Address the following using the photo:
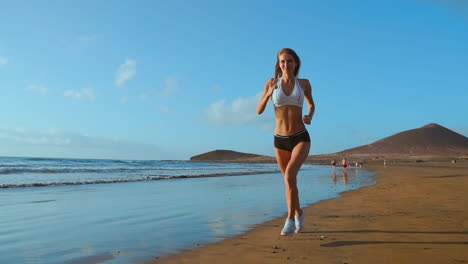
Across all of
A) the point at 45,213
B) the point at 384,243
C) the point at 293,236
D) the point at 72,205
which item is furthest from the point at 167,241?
the point at 72,205

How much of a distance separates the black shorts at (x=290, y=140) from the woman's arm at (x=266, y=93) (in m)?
0.39

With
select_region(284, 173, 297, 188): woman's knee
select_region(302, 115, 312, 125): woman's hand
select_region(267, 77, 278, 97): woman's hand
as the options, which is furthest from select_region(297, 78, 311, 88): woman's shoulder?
select_region(284, 173, 297, 188): woman's knee

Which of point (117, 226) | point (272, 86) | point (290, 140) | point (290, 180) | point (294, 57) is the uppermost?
point (294, 57)

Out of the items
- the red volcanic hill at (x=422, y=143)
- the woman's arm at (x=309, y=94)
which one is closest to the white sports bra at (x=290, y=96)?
the woman's arm at (x=309, y=94)

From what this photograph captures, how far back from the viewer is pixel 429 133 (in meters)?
100

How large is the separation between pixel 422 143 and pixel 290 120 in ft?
332

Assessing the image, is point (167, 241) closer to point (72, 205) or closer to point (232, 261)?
point (232, 261)

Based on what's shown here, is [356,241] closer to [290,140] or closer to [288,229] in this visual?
[288,229]

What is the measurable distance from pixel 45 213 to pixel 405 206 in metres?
6.38

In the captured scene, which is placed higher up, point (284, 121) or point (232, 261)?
point (284, 121)

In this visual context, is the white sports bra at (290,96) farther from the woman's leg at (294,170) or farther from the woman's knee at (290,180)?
the woman's knee at (290,180)

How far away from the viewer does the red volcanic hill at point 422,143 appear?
90188mm

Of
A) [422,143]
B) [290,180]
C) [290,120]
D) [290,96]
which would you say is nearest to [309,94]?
[290,96]

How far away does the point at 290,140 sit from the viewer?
445 centimetres
